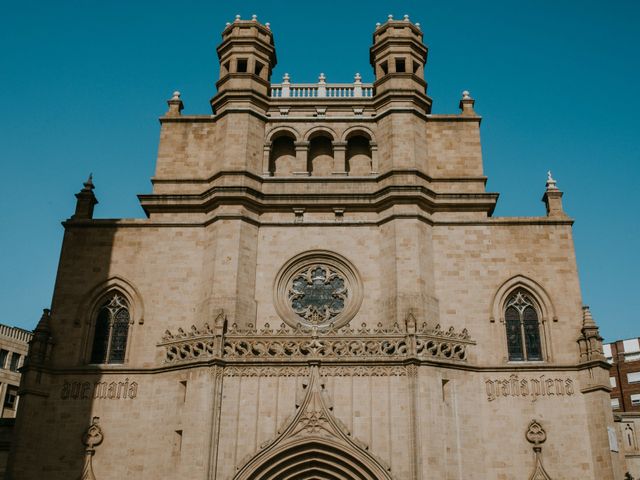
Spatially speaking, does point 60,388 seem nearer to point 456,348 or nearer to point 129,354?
point 129,354

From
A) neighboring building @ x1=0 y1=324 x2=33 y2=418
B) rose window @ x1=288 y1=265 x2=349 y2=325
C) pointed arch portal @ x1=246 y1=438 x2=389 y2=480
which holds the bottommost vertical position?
pointed arch portal @ x1=246 y1=438 x2=389 y2=480

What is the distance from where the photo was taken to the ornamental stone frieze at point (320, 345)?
848 inches

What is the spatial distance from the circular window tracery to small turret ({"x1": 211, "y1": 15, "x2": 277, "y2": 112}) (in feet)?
22.4

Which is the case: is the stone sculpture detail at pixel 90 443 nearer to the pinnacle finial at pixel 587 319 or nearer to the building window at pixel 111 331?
the building window at pixel 111 331

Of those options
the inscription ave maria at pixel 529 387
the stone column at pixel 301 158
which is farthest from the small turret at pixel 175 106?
the inscription ave maria at pixel 529 387

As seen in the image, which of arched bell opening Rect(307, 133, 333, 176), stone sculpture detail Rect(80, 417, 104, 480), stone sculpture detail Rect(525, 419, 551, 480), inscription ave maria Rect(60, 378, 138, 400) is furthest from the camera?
arched bell opening Rect(307, 133, 333, 176)

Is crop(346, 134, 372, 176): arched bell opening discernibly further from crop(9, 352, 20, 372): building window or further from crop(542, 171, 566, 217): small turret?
crop(9, 352, 20, 372): building window

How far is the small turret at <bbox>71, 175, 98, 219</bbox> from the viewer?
25688 millimetres

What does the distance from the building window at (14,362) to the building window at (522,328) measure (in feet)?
95.8

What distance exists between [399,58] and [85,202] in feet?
41.5

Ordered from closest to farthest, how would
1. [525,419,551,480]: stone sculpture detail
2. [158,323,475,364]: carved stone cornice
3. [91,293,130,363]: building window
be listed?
1. [525,419,551,480]: stone sculpture detail
2. [158,323,475,364]: carved stone cornice
3. [91,293,130,363]: building window

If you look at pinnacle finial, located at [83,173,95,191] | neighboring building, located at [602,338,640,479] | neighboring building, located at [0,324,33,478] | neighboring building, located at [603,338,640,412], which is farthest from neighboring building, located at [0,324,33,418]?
neighboring building, located at [603,338,640,412]

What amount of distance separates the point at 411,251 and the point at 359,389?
4.96 metres

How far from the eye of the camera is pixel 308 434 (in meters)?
20.7
